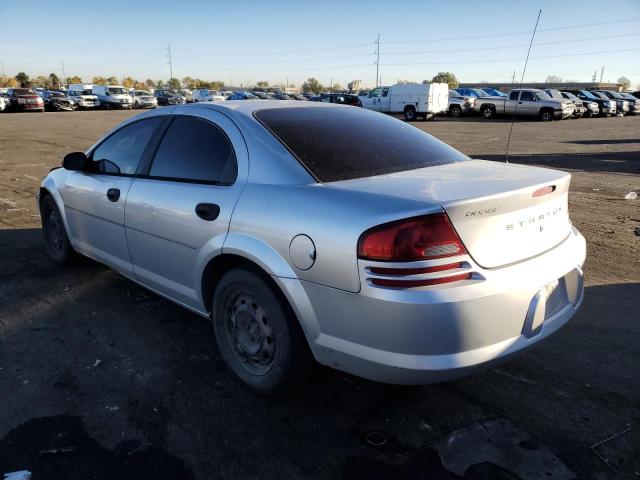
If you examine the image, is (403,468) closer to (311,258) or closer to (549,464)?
(549,464)

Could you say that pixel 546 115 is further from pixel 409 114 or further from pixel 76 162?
pixel 76 162

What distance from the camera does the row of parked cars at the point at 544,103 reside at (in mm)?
29453

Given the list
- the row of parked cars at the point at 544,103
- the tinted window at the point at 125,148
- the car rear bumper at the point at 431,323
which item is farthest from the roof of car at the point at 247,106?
the row of parked cars at the point at 544,103

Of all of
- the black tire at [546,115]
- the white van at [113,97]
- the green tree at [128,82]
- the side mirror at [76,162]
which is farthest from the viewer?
the green tree at [128,82]

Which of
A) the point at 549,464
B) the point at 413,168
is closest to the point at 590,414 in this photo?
the point at 549,464

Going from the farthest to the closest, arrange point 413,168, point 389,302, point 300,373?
point 413,168, point 300,373, point 389,302

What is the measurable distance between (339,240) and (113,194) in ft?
7.43

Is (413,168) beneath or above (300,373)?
above

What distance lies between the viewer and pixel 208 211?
3033 millimetres

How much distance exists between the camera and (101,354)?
3.48 m

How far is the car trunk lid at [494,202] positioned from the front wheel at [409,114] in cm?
3016

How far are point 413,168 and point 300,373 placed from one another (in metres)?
1.35

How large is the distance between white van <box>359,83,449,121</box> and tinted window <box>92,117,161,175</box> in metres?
28.6

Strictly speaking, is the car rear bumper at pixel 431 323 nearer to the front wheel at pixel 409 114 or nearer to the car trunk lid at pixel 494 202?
the car trunk lid at pixel 494 202
